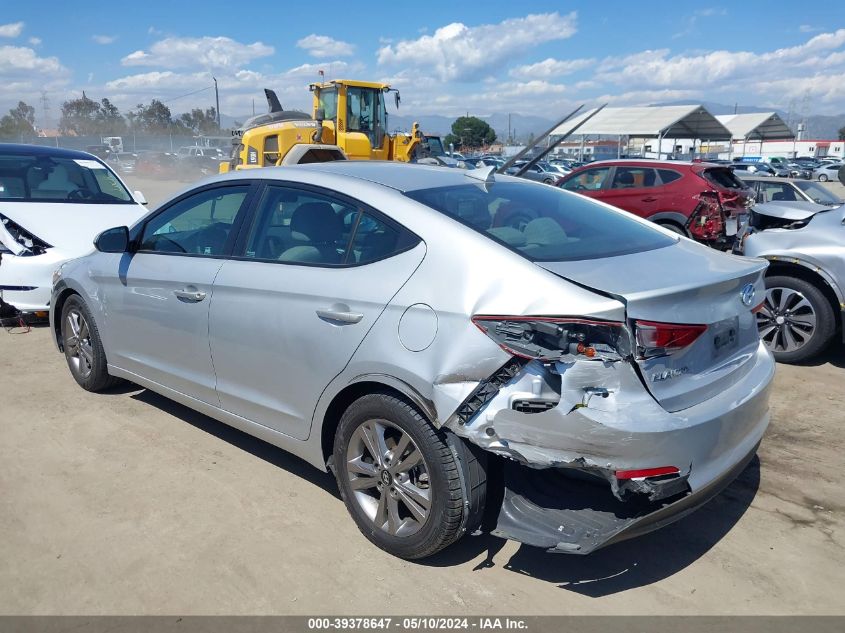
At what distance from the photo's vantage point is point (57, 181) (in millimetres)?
7816

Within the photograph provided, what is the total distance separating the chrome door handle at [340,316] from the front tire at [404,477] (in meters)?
0.35

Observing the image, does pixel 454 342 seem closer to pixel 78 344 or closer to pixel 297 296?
pixel 297 296

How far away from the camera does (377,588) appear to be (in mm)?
2879

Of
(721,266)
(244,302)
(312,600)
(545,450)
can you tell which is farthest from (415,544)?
(721,266)

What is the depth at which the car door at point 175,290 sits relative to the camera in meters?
3.83

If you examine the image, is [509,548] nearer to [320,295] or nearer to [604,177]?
[320,295]

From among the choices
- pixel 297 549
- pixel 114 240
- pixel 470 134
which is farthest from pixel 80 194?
pixel 470 134

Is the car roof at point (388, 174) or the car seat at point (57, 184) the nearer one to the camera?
the car roof at point (388, 174)

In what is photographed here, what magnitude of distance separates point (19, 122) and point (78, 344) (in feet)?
266

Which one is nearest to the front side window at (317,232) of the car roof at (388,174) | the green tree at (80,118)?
the car roof at (388,174)

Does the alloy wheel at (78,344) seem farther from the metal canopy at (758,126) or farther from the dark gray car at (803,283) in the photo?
the metal canopy at (758,126)

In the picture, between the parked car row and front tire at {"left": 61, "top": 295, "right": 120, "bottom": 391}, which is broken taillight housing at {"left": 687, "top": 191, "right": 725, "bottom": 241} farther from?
front tire at {"left": 61, "top": 295, "right": 120, "bottom": 391}

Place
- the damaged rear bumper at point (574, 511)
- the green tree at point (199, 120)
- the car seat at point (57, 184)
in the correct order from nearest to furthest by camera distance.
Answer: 1. the damaged rear bumper at point (574, 511)
2. the car seat at point (57, 184)
3. the green tree at point (199, 120)

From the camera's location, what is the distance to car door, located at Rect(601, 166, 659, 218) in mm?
11164
